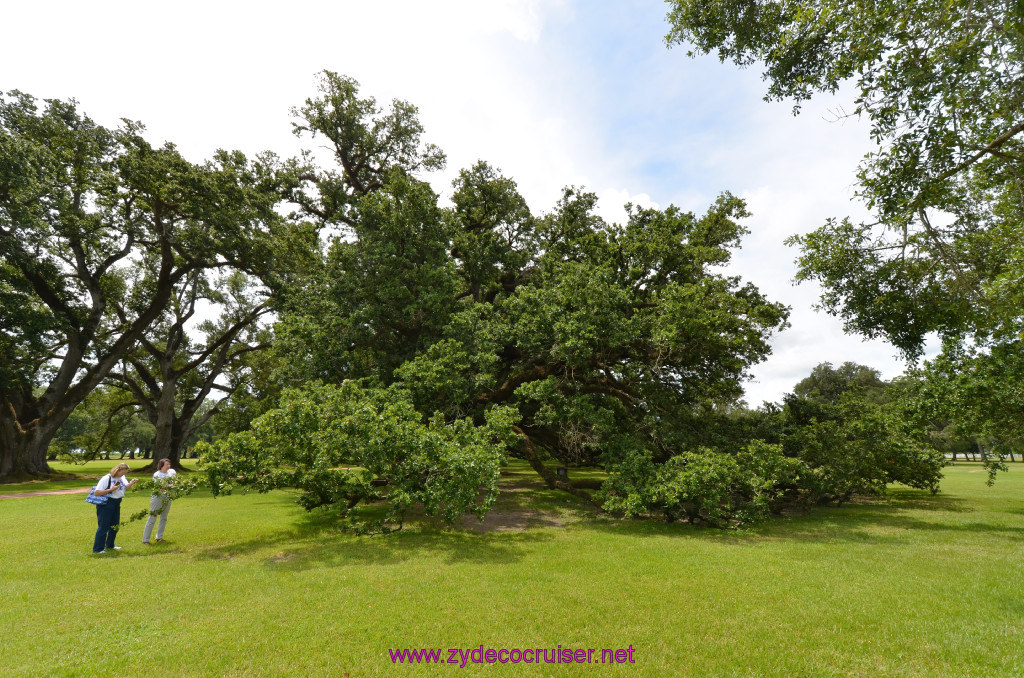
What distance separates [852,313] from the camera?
11125 millimetres

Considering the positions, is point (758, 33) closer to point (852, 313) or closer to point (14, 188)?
point (852, 313)

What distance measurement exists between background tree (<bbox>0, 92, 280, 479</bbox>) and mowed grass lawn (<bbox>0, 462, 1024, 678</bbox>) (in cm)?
1553

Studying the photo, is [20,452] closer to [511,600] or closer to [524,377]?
[524,377]

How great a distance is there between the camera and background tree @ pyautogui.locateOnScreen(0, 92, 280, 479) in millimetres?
19484

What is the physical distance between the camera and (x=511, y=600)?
20.4ft

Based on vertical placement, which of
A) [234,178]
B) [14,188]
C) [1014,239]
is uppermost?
[234,178]

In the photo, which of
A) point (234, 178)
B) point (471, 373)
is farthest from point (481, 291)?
point (234, 178)

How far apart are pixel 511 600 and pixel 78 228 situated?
28.6m

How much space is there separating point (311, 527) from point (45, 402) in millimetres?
24875

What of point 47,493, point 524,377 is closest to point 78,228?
point 47,493

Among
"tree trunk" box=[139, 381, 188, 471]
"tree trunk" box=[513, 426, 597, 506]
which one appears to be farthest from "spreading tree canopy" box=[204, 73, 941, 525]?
"tree trunk" box=[139, 381, 188, 471]

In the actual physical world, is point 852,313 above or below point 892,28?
below

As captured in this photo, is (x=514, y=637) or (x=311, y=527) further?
(x=311, y=527)

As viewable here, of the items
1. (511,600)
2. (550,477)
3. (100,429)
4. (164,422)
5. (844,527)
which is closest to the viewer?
(511,600)
